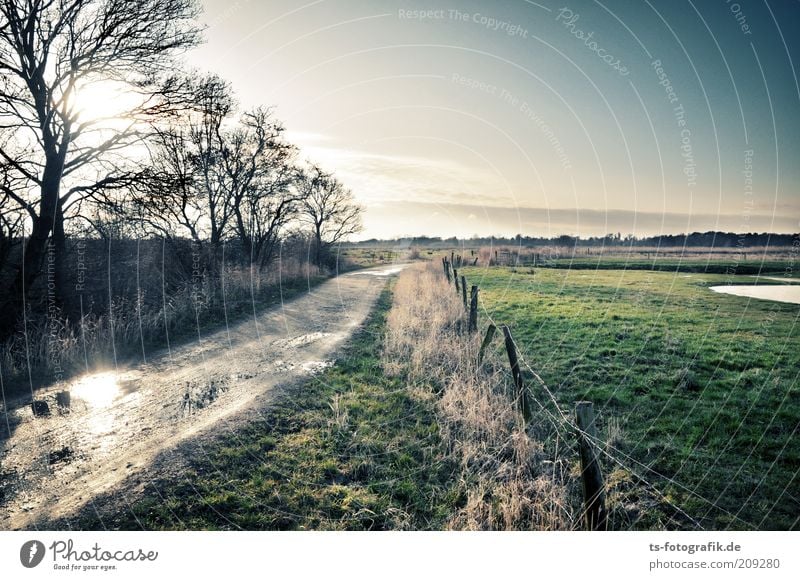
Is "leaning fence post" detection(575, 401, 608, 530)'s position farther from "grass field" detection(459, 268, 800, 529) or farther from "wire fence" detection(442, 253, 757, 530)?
"grass field" detection(459, 268, 800, 529)

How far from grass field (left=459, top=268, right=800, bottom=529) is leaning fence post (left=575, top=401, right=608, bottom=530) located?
184 centimetres

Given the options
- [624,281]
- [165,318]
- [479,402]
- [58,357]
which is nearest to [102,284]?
[165,318]

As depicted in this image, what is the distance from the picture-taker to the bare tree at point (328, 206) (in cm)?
1590

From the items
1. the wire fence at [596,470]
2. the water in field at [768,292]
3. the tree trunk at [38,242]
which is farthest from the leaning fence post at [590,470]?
the water in field at [768,292]

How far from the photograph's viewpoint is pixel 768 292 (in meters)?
21.5

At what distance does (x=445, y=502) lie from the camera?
14.7 ft

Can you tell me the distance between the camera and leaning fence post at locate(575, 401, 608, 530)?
3.03m

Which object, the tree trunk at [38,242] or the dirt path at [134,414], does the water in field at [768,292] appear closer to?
the dirt path at [134,414]

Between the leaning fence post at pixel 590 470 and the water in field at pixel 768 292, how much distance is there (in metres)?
20.6

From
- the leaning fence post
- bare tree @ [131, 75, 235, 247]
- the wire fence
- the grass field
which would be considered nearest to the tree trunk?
bare tree @ [131, 75, 235, 247]

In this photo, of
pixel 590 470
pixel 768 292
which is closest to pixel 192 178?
pixel 590 470

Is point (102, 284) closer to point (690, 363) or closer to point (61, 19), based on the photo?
point (61, 19)
